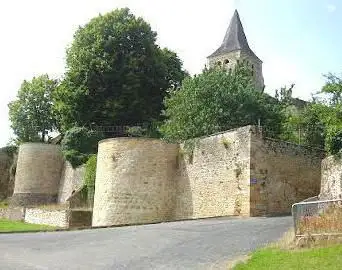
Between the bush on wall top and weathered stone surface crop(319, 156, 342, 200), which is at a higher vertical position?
the bush on wall top

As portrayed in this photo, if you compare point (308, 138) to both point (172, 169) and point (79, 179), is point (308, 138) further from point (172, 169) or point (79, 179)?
point (79, 179)

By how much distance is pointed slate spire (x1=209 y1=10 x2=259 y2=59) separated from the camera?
6169 cm

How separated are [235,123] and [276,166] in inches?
295

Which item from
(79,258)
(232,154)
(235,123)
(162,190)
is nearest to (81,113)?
(235,123)

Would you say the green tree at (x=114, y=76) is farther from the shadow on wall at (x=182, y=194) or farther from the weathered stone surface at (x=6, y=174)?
the shadow on wall at (x=182, y=194)

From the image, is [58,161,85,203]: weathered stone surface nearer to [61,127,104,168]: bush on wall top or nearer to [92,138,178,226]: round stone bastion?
[61,127,104,168]: bush on wall top

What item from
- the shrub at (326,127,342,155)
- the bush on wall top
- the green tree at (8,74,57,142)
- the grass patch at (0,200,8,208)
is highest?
the green tree at (8,74,57,142)

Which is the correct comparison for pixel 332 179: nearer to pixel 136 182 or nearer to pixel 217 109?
pixel 136 182

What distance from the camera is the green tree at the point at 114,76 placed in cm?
3966

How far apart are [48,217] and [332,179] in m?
16.6

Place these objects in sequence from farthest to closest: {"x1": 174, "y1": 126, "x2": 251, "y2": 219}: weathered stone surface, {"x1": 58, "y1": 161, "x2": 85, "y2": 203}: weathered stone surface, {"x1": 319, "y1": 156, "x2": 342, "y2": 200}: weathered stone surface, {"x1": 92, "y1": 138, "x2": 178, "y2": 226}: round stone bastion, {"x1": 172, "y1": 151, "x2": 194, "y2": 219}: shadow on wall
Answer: {"x1": 58, "y1": 161, "x2": 85, "y2": 203}: weathered stone surface < {"x1": 172, "y1": 151, "x2": 194, "y2": 219}: shadow on wall < {"x1": 92, "y1": 138, "x2": 178, "y2": 226}: round stone bastion < {"x1": 174, "y1": 126, "x2": 251, "y2": 219}: weathered stone surface < {"x1": 319, "y1": 156, "x2": 342, "y2": 200}: weathered stone surface

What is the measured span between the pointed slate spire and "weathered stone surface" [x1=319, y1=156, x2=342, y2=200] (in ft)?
138

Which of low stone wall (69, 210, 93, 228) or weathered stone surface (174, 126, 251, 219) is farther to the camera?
low stone wall (69, 210, 93, 228)

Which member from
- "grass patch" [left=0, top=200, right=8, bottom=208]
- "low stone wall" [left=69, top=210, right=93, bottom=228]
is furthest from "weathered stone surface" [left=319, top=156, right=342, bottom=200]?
"grass patch" [left=0, top=200, right=8, bottom=208]
